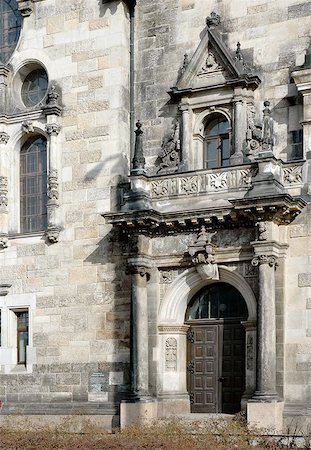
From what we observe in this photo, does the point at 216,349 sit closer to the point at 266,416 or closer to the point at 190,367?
the point at 190,367

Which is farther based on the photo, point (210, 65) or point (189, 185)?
point (210, 65)

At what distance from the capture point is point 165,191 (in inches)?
818

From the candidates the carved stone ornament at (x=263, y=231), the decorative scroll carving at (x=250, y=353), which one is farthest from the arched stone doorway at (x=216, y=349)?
the carved stone ornament at (x=263, y=231)

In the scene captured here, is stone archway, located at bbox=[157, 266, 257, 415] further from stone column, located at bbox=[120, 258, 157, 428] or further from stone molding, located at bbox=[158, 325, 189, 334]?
stone column, located at bbox=[120, 258, 157, 428]

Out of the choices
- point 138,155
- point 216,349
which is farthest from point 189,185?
point 216,349

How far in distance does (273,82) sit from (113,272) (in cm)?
547

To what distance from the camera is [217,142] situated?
21.3 meters

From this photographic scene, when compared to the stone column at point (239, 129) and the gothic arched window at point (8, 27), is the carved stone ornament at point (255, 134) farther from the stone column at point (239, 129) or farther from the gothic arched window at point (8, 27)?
the gothic arched window at point (8, 27)

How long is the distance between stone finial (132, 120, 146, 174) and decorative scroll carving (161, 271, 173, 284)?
7.51 ft

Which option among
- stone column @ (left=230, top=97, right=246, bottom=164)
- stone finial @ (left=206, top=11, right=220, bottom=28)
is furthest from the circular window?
stone column @ (left=230, top=97, right=246, bottom=164)

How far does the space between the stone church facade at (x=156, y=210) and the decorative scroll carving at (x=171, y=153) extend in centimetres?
4

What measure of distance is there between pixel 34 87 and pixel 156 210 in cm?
537

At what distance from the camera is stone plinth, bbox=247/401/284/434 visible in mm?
18625

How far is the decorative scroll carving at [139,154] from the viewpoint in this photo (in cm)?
2088
